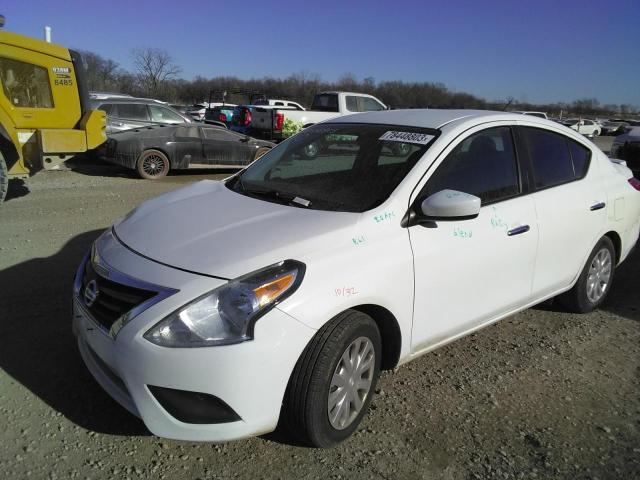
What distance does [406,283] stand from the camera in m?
2.75

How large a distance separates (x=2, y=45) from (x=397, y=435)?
8213 mm

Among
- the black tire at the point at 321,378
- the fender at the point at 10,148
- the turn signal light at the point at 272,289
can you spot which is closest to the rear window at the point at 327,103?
the fender at the point at 10,148

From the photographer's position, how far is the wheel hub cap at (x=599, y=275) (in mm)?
4297

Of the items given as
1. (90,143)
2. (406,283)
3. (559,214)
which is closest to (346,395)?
(406,283)

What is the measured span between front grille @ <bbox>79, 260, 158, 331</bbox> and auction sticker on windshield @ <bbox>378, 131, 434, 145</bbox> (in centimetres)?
180

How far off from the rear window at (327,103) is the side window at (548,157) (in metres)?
13.4

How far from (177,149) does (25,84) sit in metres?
3.61

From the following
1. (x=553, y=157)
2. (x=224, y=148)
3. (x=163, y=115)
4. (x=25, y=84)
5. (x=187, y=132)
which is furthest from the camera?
(x=163, y=115)

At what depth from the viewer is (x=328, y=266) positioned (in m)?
2.47

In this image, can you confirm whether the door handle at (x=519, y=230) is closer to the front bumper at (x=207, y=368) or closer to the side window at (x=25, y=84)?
the front bumper at (x=207, y=368)

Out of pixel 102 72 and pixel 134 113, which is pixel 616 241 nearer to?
pixel 134 113

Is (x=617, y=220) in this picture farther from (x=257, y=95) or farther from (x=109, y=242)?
(x=257, y=95)

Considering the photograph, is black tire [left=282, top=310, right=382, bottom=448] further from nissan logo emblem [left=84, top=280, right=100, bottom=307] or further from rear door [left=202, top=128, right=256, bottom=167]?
rear door [left=202, top=128, right=256, bottom=167]

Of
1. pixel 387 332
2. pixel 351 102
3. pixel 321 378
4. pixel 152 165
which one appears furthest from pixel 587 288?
pixel 351 102
